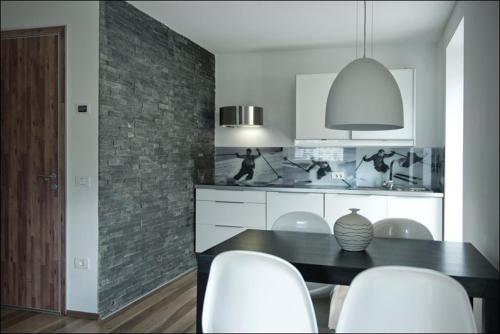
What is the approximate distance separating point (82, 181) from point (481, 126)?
8.67 ft

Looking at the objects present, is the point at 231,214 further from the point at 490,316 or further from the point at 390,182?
the point at 490,316

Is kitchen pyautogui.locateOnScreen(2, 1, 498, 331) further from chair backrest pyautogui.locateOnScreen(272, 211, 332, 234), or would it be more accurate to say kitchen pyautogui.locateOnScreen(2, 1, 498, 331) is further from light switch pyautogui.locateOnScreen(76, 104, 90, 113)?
chair backrest pyautogui.locateOnScreen(272, 211, 332, 234)

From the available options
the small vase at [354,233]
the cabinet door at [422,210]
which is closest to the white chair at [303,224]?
the small vase at [354,233]

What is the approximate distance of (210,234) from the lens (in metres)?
4.76

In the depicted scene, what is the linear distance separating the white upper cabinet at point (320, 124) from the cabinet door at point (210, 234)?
4.03 ft

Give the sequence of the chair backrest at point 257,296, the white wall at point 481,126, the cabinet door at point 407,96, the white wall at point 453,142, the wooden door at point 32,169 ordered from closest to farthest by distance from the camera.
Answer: the chair backrest at point 257,296 → the white wall at point 481,126 → the wooden door at point 32,169 → the white wall at point 453,142 → the cabinet door at point 407,96

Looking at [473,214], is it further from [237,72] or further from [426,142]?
[237,72]

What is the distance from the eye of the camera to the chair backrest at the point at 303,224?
9.48 feet

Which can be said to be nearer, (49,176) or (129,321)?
(129,321)

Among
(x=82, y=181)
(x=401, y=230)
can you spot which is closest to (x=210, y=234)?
(x=82, y=181)

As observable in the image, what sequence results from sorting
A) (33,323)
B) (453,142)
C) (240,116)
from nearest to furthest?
1. (33,323)
2. (453,142)
3. (240,116)

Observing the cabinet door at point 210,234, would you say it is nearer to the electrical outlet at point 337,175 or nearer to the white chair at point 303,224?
the electrical outlet at point 337,175

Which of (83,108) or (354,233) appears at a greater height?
(83,108)

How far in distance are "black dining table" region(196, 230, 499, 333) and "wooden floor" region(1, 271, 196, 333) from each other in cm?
104
